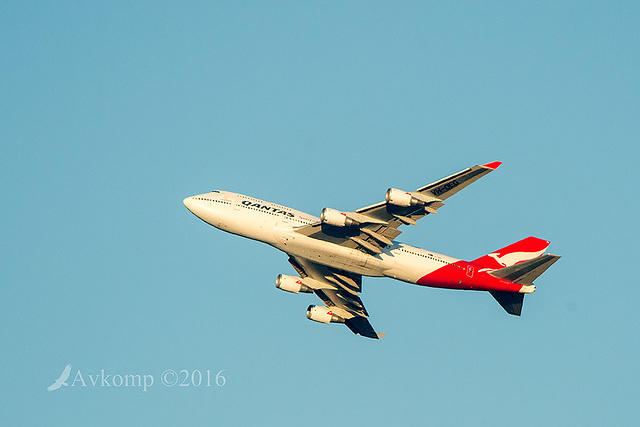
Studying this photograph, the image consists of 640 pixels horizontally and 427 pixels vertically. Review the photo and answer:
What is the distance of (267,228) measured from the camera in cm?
6700

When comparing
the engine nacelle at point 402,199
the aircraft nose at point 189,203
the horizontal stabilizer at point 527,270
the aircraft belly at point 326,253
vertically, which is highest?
the aircraft nose at point 189,203

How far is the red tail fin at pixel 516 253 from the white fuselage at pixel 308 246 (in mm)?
3898

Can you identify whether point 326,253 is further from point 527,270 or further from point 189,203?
point 527,270

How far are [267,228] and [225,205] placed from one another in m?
4.37

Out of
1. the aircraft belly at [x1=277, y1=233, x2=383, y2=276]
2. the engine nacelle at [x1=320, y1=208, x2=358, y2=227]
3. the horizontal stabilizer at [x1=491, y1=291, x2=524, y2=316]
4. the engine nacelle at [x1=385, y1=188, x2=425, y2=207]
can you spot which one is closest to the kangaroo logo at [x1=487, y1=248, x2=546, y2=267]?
the horizontal stabilizer at [x1=491, y1=291, x2=524, y2=316]

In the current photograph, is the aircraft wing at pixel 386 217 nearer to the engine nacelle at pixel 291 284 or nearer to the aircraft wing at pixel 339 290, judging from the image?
the aircraft wing at pixel 339 290

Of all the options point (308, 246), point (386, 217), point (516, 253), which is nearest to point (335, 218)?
point (386, 217)

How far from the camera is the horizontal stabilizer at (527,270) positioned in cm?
6456

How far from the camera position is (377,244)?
6562cm

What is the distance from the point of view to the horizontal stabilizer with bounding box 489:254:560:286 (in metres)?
64.6

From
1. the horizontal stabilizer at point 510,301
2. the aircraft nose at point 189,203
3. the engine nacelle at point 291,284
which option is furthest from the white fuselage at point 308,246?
the engine nacelle at point 291,284

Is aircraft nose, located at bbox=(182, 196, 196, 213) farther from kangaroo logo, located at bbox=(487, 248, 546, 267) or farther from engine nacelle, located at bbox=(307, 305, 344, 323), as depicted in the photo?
kangaroo logo, located at bbox=(487, 248, 546, 267)

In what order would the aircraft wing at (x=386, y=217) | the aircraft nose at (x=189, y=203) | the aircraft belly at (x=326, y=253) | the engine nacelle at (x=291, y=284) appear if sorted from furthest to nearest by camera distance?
the engine nacelle at (x=291, y=284) < the aircraft nose at (x=189, y=203) < the aircraft belly at (x=326, y=253) < the aircraft wing at (x=386, y=217)

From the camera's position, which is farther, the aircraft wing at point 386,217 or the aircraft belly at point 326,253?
the aircraft belly at point 326,253
